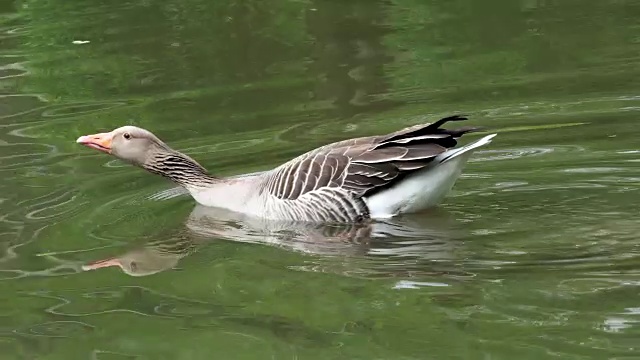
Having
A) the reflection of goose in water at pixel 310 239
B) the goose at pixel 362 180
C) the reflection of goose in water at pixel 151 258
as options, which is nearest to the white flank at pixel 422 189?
the goose at pixel 362 180

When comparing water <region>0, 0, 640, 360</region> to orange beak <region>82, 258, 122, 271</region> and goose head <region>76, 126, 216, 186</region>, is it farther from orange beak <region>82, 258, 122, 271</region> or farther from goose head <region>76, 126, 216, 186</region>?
goose head <region>76, 126, 216, 186</region>

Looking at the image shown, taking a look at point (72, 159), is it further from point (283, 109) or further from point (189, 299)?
point (189, 299)

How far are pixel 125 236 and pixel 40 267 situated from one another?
0.75 meters

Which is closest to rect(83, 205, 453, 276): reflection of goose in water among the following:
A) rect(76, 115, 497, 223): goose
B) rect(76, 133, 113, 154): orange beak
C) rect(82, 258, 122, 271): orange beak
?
rect(82, 258, 122, 271): orange beak

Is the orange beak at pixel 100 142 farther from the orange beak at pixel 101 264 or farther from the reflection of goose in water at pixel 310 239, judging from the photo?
the orange beak at pixel 101 264

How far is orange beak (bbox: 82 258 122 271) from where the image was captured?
7645mm

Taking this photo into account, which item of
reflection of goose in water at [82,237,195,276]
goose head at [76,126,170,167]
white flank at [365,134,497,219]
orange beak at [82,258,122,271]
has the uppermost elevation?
goose head at [76,126,170,167]

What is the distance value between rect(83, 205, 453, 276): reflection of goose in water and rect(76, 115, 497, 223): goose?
0.35 feet

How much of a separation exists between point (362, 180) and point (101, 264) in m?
1.95

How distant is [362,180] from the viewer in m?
8.16

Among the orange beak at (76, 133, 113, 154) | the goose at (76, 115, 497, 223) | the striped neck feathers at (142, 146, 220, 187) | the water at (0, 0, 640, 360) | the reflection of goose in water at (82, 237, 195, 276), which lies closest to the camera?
the water at (0, 0, 640, 360)

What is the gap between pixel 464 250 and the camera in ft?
23.9

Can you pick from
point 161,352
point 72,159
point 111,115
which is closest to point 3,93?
point 111,115

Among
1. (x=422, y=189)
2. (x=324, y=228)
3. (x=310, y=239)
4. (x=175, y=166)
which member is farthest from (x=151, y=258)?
(x=422, y=189)
